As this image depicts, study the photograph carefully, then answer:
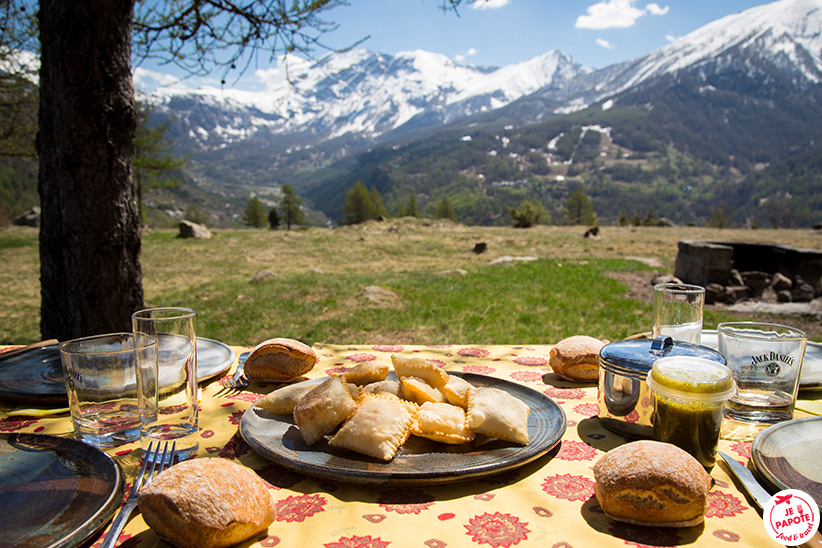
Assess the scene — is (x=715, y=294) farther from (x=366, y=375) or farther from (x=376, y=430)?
(x=376, y=430)

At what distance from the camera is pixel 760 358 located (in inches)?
68.2

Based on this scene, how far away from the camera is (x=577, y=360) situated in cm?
231

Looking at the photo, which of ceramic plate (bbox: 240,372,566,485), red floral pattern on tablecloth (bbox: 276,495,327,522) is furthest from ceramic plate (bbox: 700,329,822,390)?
red floral pattern on tablecloth (bbox: 276,495,327,522)

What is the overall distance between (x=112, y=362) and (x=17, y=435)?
1.23 feet

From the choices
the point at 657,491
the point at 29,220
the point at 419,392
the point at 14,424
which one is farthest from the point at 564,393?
the point at 29,220

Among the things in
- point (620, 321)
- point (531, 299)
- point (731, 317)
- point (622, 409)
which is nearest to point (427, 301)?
point (531, 299)

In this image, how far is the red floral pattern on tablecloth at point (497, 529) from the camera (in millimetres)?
1187

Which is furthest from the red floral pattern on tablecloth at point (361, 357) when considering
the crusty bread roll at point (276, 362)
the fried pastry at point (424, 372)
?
the fried pastry at point (424, 372)

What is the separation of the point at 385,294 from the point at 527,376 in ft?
24.9

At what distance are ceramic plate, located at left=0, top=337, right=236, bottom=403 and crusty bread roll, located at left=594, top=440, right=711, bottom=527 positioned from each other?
5.81 feet

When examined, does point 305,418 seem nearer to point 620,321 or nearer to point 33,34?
point 33,34

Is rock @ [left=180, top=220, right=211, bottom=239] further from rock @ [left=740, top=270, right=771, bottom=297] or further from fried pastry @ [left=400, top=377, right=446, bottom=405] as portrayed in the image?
fried pastry @ [left=400, top=377, right=446, bottom=405]

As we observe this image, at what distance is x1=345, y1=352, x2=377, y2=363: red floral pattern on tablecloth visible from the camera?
109 inches

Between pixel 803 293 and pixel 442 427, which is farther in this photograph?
pixel 803 293
